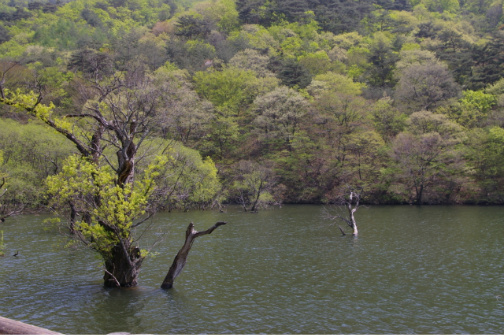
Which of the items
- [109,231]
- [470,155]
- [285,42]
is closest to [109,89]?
[109,231]

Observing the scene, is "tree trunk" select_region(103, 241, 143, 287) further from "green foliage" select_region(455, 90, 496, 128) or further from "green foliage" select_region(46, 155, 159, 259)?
"green foliage" select_region(455, 90, 496, 128)

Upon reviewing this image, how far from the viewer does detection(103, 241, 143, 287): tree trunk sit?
55.4ft

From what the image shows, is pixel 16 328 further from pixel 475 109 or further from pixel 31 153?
pixel 475 109

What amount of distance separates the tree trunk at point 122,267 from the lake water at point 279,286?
0.41m

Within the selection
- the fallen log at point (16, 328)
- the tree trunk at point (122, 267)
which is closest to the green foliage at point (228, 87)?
the tree trunk at point (122, 267)

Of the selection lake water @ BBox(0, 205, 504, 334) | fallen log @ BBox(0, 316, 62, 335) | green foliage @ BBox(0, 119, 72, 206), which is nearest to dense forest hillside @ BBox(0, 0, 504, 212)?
green foliage @ BBox(0, 119, 72, 206)

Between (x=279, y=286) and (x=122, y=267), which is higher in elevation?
(x=122, y=267)

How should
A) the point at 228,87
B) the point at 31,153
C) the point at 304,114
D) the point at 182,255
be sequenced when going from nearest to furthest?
the point at 182,255, the point at 31,153, the point at 304,114, the point at 228,87

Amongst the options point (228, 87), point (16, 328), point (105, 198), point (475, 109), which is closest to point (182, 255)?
point (105, 198)

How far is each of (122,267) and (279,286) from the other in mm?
6844

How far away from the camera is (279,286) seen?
18.5m

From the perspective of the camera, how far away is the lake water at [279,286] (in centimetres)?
1403

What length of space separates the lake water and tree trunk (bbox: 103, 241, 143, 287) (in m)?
0.41

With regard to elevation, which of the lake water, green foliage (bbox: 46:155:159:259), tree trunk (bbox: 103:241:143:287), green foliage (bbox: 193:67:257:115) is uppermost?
green foliage (bbox: 193:67:257:115)
